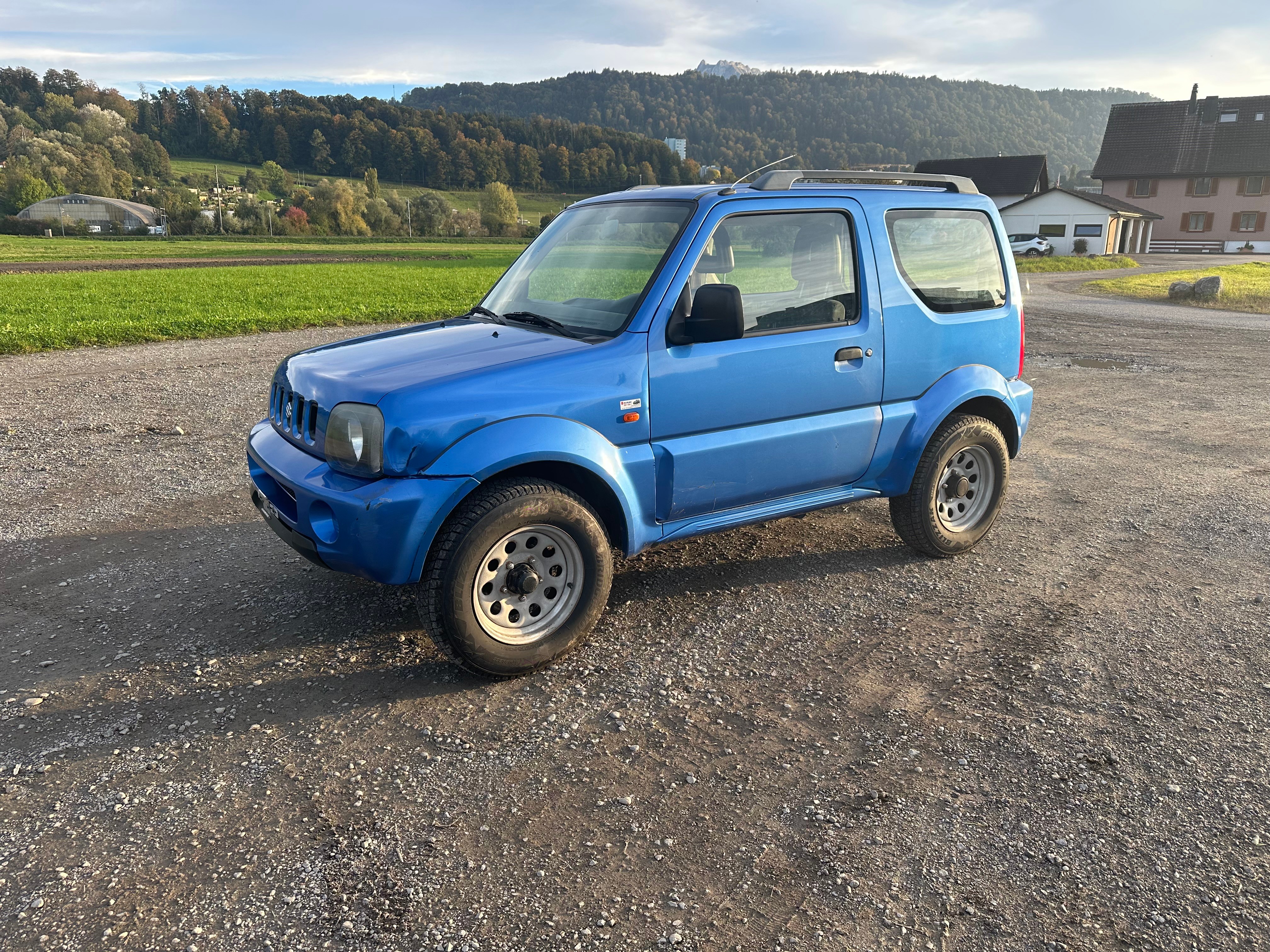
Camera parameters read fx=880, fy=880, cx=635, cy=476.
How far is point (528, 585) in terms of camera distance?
12.8 ft

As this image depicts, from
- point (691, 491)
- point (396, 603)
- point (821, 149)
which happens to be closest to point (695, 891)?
point (691, 491)

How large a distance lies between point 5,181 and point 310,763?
376 ft

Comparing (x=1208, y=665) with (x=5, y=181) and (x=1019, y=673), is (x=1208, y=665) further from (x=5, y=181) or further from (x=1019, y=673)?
(x=5, y=181)

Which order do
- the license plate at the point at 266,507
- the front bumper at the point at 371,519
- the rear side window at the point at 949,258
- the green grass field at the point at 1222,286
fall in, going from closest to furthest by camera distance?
the front bumper at the point at 371,519, the license plate at the point at 266,507, the rear side window at the point at 949,258, the green grass field at the point at 1222,286

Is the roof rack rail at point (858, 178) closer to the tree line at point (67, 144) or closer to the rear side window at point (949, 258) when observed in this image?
the rear side window at point (949, 258)

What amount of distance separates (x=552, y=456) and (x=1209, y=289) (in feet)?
82.8

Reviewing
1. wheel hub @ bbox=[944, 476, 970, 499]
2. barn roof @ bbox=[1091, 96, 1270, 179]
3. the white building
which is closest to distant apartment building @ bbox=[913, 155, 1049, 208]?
the white building

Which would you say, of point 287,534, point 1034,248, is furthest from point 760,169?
point 1034,248

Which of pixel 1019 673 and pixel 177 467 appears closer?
pixel 1019 673

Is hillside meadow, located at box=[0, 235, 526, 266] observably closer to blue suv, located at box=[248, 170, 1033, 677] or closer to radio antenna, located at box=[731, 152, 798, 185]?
radio antenna, located at box=[731, 152, 798, 185]

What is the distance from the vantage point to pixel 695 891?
2.68 meters

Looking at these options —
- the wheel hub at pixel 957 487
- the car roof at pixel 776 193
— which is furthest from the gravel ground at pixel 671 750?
the car roof at pixel 776 193

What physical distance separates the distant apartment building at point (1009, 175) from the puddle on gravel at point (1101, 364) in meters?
55.6

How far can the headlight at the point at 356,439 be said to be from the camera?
3.65 m
